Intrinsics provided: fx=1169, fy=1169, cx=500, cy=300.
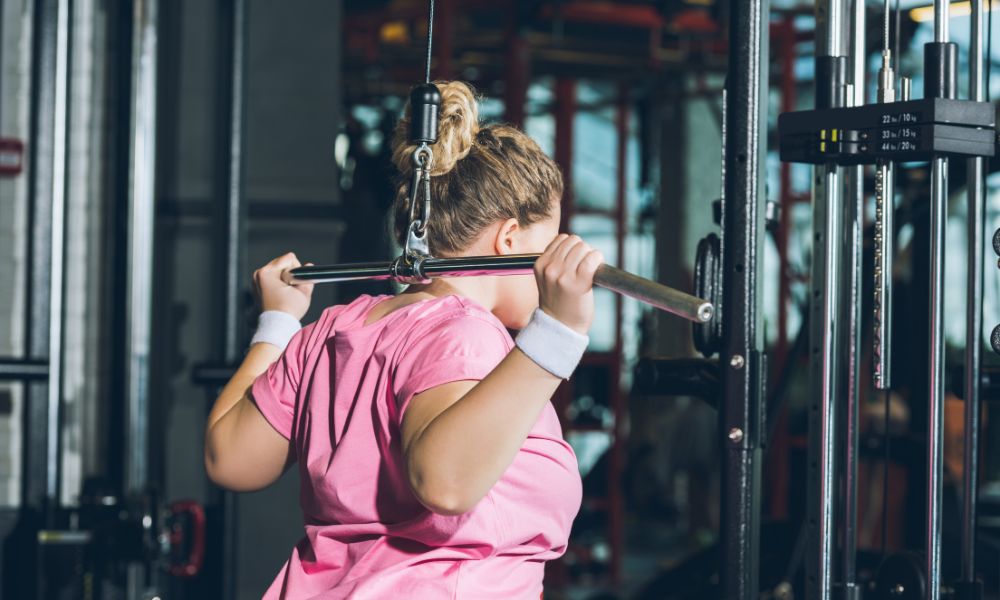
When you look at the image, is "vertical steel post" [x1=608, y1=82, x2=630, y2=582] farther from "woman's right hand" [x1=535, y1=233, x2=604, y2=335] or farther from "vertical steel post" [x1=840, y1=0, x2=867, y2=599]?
"woman's right hand" [x1=535, y1=233, x2=604, y2=335]

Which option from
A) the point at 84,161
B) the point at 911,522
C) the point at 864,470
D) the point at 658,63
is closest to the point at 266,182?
the point at 84,161

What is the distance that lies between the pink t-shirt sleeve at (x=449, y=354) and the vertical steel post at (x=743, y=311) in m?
0.28

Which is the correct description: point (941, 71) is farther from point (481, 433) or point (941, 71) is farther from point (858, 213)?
point (481, 433)

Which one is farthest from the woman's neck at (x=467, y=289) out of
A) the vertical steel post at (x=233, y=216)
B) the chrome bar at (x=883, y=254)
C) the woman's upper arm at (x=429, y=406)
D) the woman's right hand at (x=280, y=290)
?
the vertical steel post at (x=233, y=216)

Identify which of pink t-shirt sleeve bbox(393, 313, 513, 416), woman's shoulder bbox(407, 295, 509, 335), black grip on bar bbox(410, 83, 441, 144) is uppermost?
black grip on bar bbox(410, 83, 441, 144)

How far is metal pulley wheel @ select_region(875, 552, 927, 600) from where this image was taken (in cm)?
176

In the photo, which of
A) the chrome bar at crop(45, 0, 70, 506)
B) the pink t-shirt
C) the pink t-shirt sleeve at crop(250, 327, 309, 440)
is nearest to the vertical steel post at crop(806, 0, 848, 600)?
the pink t-shirt

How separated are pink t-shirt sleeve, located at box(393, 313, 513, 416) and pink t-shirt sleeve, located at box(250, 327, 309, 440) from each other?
0.28 metres

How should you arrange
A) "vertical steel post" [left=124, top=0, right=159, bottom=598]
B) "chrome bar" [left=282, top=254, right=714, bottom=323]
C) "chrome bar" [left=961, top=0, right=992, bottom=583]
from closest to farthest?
"chrome bar" [left=282, top=254, right=714, bottom=323]
"chrome bar" [left=961, top=0, right=992, bottom=583]
"vertical steel post" [left=124, top=0, right=159, bottom=598]

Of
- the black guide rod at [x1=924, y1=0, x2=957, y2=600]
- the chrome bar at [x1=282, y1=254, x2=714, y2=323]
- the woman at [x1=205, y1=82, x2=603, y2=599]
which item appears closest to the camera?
the chrome bar at [x1=282, y1=254, x2=714, y2=323]

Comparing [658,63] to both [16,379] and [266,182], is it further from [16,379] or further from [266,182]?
[16,379]

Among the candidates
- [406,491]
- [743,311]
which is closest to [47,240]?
[406,491]

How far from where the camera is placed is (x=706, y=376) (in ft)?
5.04

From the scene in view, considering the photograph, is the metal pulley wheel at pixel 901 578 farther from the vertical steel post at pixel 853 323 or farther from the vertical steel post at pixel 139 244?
the vertical steel post at pixel 139 244
